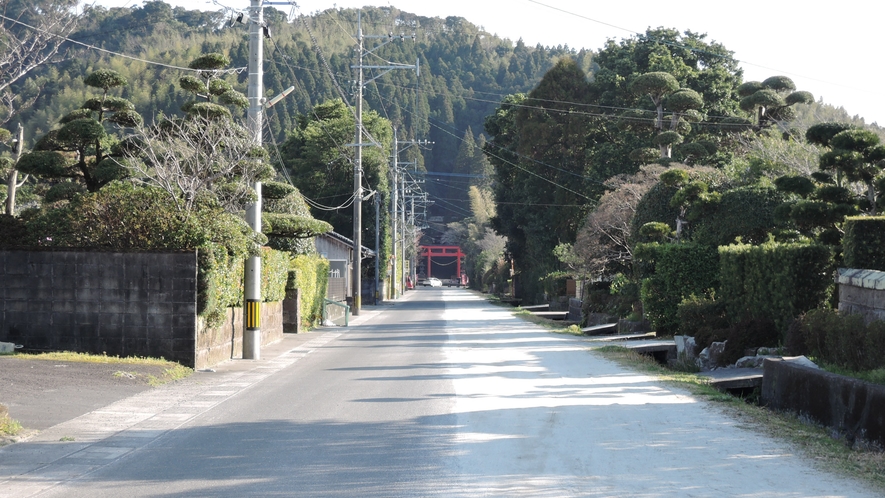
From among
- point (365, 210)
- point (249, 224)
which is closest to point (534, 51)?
point (365, 210)

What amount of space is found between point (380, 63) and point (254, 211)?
11590cm

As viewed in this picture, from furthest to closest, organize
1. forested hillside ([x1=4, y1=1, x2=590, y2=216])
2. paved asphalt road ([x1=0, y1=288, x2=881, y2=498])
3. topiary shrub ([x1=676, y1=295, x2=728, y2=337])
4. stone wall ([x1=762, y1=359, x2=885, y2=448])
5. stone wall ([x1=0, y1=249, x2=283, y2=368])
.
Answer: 1. forested hillside ([x1=4, y1=1, x2=590, y2=216])
2. topiary shrub ([x1=676, y1=295, x2=728, y2=337])
3. stone wall ([x1=0, y1=249, x2=283, y2=368])
4. stone wall ([x1=762, y1=359, x2=885, y2=448])
5. paved asphalt road ([x1=0, y1=288, x2=881, y2=498])

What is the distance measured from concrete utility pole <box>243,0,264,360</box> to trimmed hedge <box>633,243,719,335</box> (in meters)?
11.5

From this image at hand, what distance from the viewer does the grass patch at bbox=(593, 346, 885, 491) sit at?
8227mm

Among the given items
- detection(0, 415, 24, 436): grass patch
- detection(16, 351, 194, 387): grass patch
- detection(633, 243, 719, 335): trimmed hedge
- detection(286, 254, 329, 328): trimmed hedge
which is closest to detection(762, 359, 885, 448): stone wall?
detection(0, 415, 24, 436): grass patch

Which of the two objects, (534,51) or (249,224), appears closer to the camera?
(249,224)

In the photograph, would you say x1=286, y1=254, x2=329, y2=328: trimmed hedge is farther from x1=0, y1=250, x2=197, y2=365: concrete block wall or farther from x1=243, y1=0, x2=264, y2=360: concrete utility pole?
x1=0, y1=250, x2=197, y2=365: concrete block wall

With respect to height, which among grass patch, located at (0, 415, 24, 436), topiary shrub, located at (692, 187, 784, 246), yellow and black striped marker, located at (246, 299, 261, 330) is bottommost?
grass patch, located at (0, 415, 24, 436)

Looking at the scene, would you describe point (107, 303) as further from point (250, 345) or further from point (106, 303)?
point (250, 345)

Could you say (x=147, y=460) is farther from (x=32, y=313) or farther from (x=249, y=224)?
(x=249, y=224)

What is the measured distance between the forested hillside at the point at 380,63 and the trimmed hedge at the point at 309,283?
36.6 m

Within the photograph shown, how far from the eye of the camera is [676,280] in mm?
25422

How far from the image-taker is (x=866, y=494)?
7297 mm

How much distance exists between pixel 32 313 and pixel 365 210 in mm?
48189
